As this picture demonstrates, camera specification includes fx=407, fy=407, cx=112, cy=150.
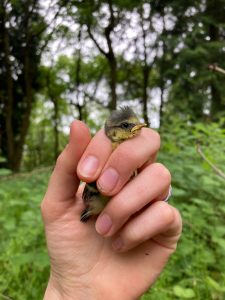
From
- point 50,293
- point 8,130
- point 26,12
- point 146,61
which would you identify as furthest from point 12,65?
point 50,293

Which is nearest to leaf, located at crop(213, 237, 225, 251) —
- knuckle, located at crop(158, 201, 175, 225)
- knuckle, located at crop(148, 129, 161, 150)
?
knuckle, located at crop(158, 201, 175, 225)

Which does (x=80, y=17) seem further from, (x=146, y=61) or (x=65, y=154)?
(x=65, y=154)

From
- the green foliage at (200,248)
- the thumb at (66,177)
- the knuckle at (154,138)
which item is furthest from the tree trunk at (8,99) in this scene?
the knuckle at (154,138)

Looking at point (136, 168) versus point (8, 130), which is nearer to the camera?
point (136, 168)

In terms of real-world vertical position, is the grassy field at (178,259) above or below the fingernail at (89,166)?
below

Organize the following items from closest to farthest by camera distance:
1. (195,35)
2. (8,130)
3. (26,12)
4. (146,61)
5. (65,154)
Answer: (65,154), (195,35), (26,12), (8,130), (146,61)

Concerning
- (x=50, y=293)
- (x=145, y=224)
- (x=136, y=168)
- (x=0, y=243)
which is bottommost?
(x=0, y=243)

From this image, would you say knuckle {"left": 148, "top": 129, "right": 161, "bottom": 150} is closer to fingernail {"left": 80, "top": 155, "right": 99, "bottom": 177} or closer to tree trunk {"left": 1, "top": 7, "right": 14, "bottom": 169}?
fingernail {"left": 80, "top": 155, "right": 99, "bottom": 177}

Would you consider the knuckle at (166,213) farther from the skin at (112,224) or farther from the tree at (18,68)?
the tree at (18,68)
